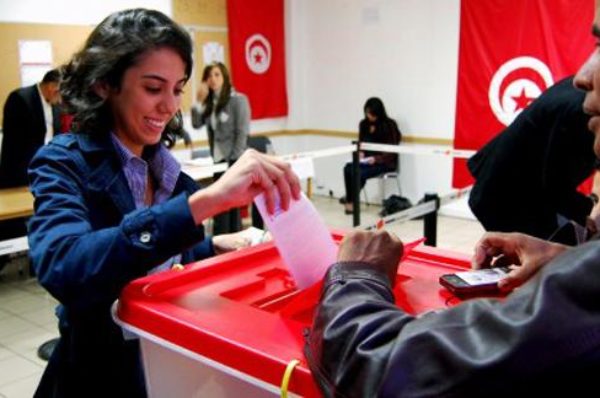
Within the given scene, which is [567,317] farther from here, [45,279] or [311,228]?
[45,279]

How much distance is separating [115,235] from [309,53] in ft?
22.8

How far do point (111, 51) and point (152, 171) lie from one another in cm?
27

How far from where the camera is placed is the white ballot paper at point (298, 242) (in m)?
1.00

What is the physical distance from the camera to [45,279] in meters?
0.95

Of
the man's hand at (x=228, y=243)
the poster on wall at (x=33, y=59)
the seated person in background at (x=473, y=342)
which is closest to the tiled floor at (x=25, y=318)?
the poster on wall at (x=33, y=59)

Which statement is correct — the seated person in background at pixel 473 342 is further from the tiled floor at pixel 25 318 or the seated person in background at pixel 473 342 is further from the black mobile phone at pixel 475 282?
the tiled floor at pixel 25 318

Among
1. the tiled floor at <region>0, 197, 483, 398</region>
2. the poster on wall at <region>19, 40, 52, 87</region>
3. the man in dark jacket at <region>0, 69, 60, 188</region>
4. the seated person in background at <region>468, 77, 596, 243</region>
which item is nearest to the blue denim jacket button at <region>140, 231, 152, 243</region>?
the seated person in background at <region>468, 77, 596, 243</region>

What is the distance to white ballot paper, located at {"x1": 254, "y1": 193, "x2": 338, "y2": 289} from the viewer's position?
39.4 inches

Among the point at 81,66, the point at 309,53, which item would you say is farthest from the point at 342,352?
the point at 309,53

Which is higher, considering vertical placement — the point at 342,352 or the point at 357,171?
the point at 342,352

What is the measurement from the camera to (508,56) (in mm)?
5664

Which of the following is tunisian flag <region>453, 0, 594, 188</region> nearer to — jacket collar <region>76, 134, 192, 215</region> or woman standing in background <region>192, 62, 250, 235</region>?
woman standing in background <region>192, 62, 250, 235</region>

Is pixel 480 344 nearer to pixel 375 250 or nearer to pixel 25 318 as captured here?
pixel 375 250

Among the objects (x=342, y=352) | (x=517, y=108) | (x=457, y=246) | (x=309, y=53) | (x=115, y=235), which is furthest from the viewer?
(x=309, y=53)
